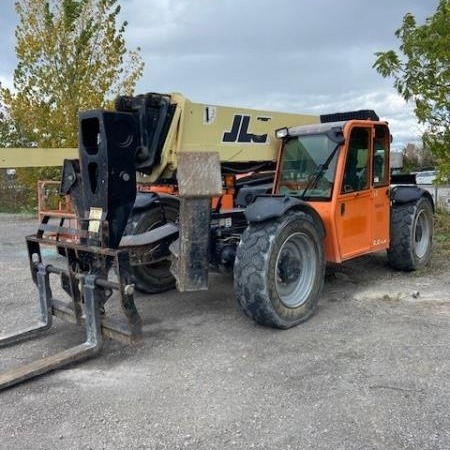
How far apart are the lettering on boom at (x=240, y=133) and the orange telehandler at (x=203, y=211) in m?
0.01

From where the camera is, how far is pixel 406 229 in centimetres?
723

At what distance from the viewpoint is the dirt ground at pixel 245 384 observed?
3.38m

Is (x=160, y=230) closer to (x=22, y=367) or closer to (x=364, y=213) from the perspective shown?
(x=22, y=367)

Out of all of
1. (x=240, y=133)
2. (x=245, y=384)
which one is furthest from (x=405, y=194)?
(x=245, y=384)

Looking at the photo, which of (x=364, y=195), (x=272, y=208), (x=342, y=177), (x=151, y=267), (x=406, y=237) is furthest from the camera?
(x=406, y=237)

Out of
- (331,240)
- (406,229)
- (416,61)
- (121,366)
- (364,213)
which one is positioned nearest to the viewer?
(121,366)

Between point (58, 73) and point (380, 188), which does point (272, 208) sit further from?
point (58, 73)

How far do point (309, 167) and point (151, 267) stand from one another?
7.37 feet

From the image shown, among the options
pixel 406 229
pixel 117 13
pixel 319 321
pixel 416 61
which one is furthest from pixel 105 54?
pixel 319 321

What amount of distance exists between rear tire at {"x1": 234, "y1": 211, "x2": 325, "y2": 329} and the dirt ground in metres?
0.20

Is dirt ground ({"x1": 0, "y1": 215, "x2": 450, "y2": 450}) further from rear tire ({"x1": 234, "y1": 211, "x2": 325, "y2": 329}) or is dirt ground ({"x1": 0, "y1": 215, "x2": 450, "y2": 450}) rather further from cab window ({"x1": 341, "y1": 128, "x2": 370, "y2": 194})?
cab window ({"x1": 341, "y1": 128, "x2": 370, "y2": 194})

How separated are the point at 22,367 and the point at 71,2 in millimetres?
14696

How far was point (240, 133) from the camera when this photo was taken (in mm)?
5957

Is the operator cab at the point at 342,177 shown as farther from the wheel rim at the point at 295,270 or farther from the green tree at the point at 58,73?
the green tree at the point at 58,73
